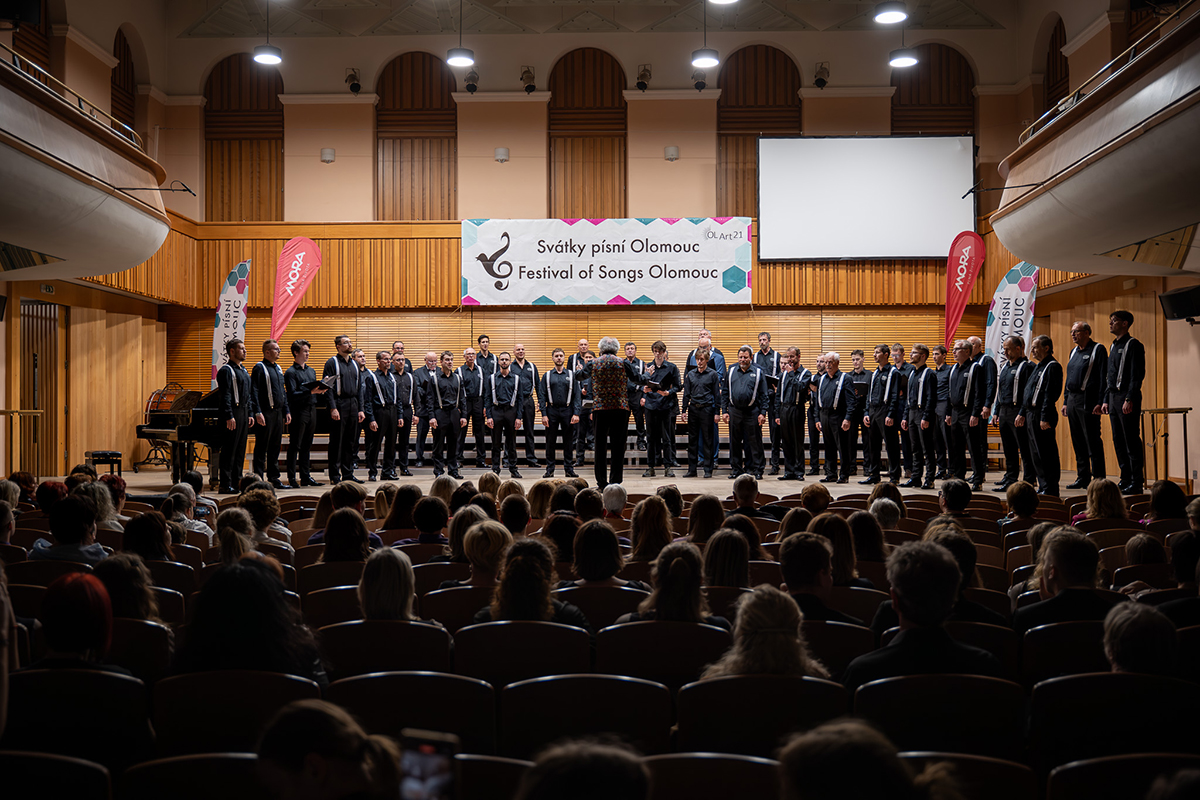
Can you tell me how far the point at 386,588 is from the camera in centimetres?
278

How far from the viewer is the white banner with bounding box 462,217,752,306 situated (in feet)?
46.2

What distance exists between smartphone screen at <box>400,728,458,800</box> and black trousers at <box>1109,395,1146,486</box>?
813 cm

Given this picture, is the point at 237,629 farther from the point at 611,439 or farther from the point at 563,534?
the point at 611,439

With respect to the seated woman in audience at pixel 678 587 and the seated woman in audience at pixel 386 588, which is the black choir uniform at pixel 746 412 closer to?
the seated woman in audience at pixel 678 587

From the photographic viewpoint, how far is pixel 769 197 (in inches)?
557

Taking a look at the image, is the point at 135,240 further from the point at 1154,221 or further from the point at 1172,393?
the point at 1172,393

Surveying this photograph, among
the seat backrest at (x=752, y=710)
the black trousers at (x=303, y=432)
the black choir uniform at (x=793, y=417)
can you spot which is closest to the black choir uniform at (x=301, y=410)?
the black trousers at (x=303, y=432)

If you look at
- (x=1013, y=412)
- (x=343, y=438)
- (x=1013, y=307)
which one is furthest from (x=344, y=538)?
(x=1013, y=307)

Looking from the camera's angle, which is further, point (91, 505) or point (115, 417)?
point (115, 417)

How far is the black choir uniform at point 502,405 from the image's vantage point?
419 inches

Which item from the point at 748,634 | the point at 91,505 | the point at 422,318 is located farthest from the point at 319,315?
→ the point at 748,634

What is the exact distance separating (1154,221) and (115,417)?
43.2ft

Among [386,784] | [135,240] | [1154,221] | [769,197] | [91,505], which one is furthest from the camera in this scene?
[769,197]

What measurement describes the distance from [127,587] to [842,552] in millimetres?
2558
